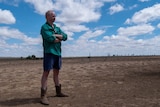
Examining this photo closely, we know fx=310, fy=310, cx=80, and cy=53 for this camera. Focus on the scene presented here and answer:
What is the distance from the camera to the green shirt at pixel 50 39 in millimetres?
7316

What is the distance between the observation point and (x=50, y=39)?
7.30m

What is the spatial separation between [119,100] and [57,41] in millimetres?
2053

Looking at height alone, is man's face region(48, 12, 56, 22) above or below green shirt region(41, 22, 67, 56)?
above

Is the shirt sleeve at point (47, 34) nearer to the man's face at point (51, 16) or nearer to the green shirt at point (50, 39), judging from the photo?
the green shirt at point (50, 39)

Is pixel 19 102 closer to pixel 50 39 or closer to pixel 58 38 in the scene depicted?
pixel 50 39

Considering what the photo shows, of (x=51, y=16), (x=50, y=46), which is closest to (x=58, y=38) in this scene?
(x=50, y=46)

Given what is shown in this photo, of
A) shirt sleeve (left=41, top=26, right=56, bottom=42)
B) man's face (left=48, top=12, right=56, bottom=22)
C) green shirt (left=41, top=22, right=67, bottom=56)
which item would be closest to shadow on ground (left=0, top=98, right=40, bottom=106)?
green shirt (left=41, top=22, right=67, bottom=56)

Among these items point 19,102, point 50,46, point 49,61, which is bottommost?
point 19,102

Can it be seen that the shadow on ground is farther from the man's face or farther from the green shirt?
the man's face

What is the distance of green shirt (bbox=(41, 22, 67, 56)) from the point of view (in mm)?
7316

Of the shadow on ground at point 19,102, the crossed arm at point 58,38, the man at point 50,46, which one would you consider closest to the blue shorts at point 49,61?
the man at point 50,46

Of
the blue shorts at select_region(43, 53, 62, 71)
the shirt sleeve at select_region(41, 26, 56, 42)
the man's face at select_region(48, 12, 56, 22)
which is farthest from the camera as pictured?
the man's face at select_region(48, 12, 56, 22)

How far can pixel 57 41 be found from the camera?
750 centimetres

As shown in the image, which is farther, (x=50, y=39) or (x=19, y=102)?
(x=19, y=102)
